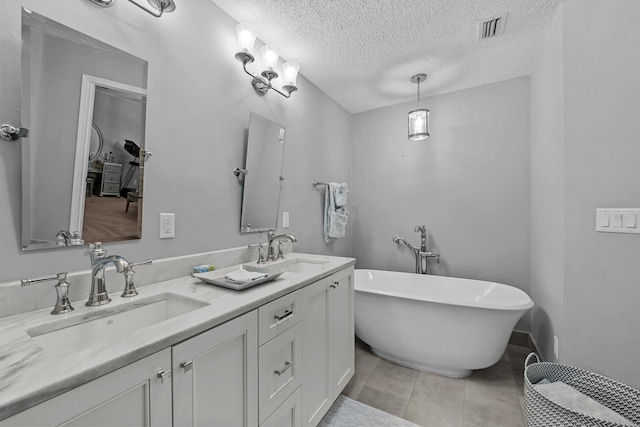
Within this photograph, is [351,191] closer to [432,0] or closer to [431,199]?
[431,199]

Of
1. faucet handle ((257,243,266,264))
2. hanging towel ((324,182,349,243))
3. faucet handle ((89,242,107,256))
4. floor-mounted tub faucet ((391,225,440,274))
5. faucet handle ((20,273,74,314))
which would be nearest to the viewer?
faucet handle ((20,273,74,314))

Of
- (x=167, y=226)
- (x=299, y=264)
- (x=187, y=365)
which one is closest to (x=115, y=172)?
(x=167, y=226)

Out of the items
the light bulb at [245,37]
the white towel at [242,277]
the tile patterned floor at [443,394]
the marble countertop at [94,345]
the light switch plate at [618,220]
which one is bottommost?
the tile patterned floor at [443,394]

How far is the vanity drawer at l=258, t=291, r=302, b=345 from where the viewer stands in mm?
1003

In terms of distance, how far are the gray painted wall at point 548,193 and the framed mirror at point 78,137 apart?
7.39 feet

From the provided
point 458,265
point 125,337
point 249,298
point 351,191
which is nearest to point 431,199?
point 458,265

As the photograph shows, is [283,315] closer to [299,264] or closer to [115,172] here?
[299,264]

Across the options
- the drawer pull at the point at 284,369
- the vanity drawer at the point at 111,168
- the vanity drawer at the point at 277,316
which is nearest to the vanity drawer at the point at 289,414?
the drawer pull at the point at 284,369

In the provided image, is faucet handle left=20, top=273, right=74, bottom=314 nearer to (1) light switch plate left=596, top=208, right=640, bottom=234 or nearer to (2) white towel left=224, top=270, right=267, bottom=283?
(2) white towel left=224, top=270, right=267, bottom=283

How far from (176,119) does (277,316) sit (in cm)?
108

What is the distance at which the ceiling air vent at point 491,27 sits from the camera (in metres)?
1.67

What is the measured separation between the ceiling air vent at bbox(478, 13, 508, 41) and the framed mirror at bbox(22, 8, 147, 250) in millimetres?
2023

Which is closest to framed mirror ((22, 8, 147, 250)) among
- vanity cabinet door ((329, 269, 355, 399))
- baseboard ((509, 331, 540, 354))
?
vanity cabinet door ((329, 269, 355, 399))

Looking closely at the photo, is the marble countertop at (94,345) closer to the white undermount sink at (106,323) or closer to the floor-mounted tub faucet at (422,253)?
the white undermount sink at (106,323)
